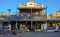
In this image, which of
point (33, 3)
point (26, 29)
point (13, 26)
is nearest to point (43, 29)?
point (26, 29)

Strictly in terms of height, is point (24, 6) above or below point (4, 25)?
above

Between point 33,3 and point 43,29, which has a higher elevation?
point 33,3

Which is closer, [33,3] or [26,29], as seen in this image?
[26,29]

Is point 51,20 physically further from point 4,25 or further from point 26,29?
point 4,25

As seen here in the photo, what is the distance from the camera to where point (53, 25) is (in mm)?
59562

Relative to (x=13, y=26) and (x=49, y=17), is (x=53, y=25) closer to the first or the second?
(x=49, y=17)

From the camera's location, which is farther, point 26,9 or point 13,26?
point 26,9

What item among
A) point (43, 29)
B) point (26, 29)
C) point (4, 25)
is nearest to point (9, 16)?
point (4, 25)

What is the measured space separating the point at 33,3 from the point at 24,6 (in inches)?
118

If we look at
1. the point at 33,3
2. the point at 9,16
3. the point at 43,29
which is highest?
the point at 33,3

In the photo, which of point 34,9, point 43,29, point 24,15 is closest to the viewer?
point 43,29

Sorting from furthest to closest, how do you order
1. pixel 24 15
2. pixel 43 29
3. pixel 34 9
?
1. pixel 34 9
2. pixel 24 15
3. pixel 43 29

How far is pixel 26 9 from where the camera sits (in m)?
63.4

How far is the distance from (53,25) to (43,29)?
734cm
